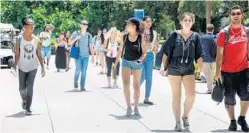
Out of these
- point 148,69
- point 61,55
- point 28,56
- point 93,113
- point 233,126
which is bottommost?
point 61,55

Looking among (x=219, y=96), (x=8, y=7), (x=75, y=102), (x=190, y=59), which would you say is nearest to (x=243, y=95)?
(x=219, y=96)

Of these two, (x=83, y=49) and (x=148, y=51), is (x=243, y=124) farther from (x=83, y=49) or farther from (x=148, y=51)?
(x=83, y=49)

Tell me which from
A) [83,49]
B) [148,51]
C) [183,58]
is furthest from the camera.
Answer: [83,49]

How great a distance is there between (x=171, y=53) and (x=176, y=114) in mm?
859

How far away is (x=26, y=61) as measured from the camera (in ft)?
32.7

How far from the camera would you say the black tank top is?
9.65m

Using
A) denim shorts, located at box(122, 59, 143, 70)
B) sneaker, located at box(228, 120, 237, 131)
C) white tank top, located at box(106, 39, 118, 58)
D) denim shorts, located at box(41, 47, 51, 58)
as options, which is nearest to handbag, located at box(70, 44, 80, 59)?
white tank top, located at box(106, 39, 118, 58)

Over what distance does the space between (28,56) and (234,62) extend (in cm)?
364

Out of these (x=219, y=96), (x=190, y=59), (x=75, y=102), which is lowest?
(x=75, y=102)

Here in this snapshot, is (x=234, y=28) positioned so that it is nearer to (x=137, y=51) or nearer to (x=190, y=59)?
(x=190, y=59)

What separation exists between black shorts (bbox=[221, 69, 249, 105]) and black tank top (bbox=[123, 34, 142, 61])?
175 cm

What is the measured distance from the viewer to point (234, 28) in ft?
26.8

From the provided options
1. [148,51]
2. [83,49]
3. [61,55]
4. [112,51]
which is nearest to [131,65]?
[148,51]

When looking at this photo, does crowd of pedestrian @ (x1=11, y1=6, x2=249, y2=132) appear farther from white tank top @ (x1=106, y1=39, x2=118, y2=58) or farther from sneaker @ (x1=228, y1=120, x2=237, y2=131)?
white tank top @ (x1=106, y1=39, x2=118, y2=58)
